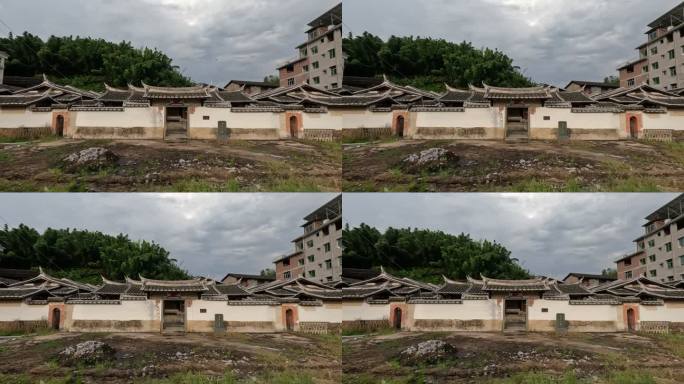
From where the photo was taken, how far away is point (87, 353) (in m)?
9.04

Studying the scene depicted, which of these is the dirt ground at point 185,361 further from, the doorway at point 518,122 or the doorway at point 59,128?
the doorway at point 518,122

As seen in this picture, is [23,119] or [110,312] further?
[23,119]

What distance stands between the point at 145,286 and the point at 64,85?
3.88m

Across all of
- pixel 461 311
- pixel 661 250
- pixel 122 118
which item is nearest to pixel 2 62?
pixel 122 118

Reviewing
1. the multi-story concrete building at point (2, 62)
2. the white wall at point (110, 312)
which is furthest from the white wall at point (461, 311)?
the multi-story concrete building at point (2, 62)

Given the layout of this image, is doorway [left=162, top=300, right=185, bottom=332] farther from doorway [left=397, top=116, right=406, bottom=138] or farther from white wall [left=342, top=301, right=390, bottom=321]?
doorway [left=397, top=116, right=406, bottom=138]

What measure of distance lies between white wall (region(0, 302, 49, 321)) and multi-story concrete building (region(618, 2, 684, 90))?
10.3m

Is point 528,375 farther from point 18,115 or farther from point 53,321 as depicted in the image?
point 18,115

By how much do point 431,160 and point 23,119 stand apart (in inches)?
268

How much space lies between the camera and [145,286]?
403 inches

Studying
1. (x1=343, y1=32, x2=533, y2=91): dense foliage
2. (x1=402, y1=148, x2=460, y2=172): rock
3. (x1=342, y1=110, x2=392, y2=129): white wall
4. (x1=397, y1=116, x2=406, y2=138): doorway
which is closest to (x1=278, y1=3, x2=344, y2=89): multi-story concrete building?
(x1=343, y1=32, x2=533, y2=91): dense foliage

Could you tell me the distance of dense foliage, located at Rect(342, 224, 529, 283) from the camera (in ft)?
28.3

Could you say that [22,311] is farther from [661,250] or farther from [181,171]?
[661,250]

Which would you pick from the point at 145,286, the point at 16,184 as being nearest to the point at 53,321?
the point at 145,286
